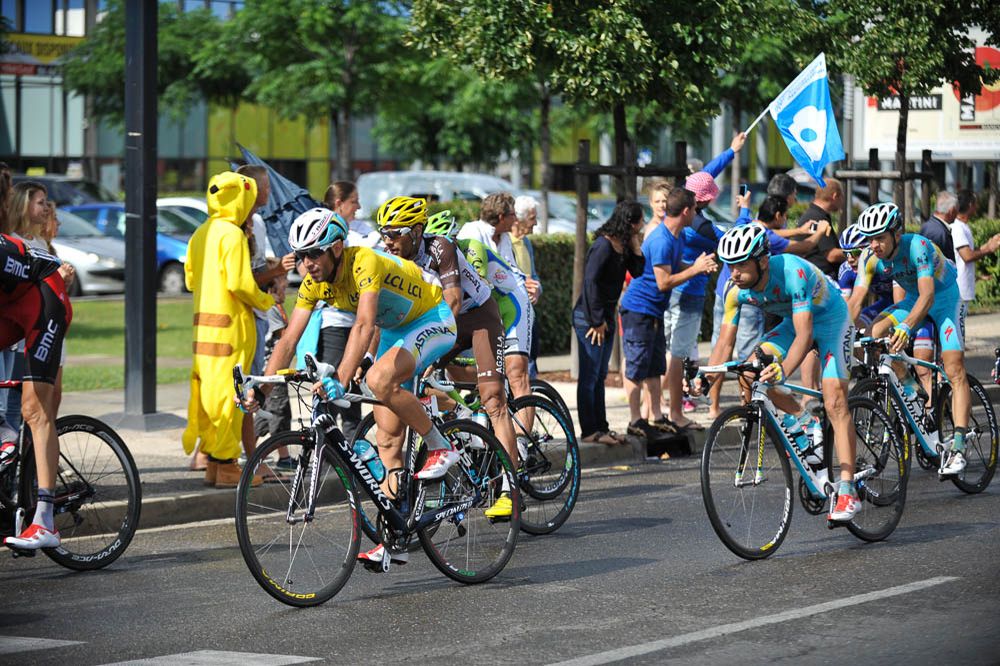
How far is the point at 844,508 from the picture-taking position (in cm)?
820

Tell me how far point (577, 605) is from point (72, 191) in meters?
28.7

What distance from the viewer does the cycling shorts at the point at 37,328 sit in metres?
7.60

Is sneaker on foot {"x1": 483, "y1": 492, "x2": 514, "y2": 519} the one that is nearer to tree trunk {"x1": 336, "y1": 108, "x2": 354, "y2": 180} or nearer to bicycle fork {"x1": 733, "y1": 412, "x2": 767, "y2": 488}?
bicycle fork {"x1": 733, "y1": 412, "x2": 767, "y2": 488}

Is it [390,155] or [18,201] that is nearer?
[18,201]

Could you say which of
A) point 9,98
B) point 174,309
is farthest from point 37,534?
point 9,98

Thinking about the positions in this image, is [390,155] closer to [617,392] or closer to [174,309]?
[174,309]

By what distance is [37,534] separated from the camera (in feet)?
24.6

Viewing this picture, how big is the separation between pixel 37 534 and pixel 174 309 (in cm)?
1689

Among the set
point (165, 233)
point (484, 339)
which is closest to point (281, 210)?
point (484, 339)

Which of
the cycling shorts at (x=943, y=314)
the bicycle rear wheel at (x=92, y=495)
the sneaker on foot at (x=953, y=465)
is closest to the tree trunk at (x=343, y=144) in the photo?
the cycling shorts at (x=943, y=314)

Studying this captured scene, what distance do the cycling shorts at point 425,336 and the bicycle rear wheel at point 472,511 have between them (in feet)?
1.19

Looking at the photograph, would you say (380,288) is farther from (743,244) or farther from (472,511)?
(743,244)

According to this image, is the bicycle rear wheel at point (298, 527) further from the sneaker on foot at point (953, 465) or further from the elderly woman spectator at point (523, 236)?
the elderly woman spectator at point (523, 236)

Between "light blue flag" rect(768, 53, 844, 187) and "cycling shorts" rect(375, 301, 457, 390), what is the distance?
22.2 ft
